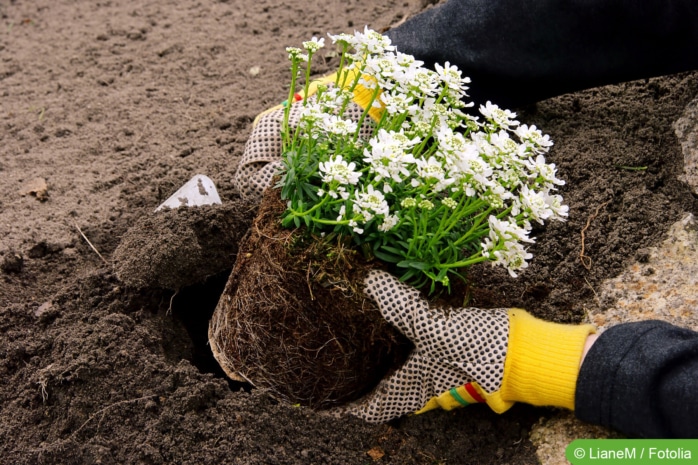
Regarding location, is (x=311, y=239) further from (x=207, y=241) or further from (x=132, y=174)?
(x=132, y=174)

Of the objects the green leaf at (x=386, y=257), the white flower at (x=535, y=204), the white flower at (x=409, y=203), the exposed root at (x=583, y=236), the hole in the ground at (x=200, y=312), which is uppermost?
the white flower at (x=535, y=204)

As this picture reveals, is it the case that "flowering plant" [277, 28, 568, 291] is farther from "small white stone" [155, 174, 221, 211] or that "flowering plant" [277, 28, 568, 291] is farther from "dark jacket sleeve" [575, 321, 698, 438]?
"small white stone" [155, 174, 221, 211]

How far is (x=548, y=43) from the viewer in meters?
2.61

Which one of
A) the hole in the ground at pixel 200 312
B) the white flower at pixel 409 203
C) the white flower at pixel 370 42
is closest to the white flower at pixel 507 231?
the white flower at pixel 409 203

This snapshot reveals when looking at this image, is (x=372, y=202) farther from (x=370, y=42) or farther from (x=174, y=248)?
(x=174, y=248)

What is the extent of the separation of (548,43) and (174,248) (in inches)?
58.7

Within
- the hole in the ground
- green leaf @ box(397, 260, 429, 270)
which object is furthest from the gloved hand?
the hole in the ground

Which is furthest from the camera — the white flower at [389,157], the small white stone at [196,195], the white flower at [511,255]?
the small white stone at [196,195]

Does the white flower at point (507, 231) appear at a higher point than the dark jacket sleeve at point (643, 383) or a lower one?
higher

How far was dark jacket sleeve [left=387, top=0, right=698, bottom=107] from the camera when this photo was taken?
8.29ft

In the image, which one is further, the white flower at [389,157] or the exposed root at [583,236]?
the exposed root at [583,236]

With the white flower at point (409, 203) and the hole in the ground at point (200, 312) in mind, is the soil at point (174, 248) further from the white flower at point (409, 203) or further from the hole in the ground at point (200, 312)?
the white flower at point (409, 203)

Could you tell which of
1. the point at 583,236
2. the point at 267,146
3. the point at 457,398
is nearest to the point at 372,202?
the point at 457,398

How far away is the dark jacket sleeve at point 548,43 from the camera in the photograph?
253 centimetres
